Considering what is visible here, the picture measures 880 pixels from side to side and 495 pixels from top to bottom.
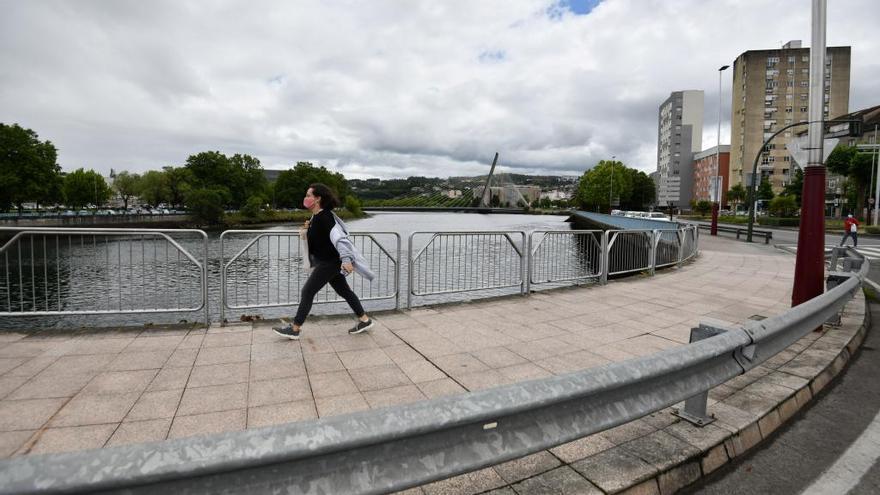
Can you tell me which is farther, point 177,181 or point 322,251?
point 177,181

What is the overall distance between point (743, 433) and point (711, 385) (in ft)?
1.87

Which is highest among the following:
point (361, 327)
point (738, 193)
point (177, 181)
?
point (177, 181)

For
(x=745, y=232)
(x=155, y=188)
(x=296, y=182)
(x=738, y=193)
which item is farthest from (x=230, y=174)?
(x=738, y=193)

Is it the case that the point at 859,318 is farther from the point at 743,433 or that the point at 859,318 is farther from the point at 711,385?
the point at 711,385

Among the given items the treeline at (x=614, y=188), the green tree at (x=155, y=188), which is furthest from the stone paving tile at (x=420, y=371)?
the green tree at (x=155, y=188)

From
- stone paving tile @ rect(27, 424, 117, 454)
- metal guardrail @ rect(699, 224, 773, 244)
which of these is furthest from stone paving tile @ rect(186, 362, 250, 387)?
metal guardrail @ rect(699, 224, 773, 244)

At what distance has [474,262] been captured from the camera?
8.37m

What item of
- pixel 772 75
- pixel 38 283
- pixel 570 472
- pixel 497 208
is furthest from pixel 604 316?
pixel 497 208

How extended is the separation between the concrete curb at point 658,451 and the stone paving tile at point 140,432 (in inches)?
71.9

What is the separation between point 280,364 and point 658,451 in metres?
3.23

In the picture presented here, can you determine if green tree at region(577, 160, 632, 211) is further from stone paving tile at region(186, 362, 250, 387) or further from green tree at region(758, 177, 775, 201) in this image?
stone paving tile at region(186, 362, 250, 387)

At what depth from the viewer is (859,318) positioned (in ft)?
19.8

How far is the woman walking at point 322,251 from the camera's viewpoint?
501 centimetres

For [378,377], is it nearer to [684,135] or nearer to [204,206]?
[204,206]
